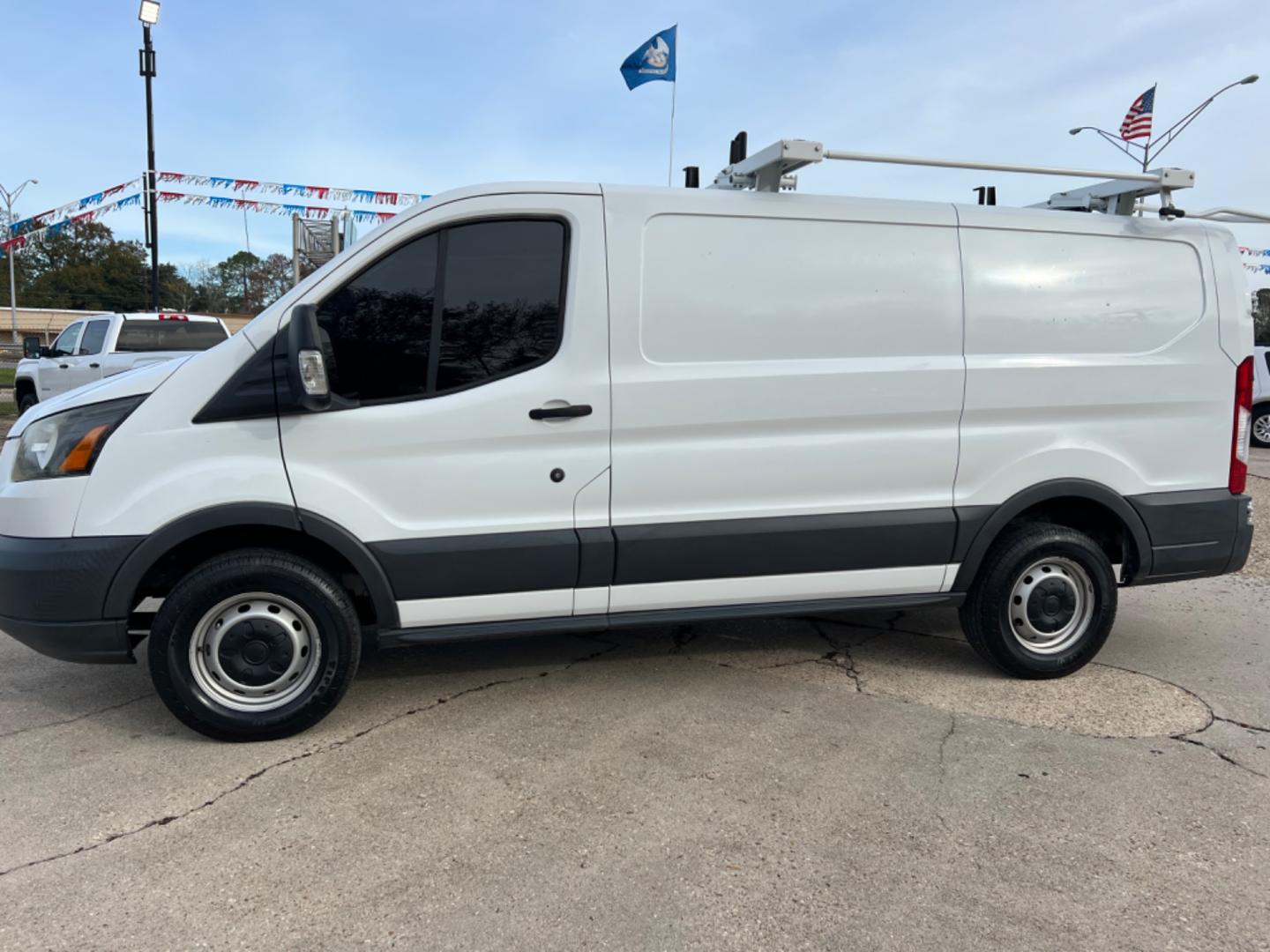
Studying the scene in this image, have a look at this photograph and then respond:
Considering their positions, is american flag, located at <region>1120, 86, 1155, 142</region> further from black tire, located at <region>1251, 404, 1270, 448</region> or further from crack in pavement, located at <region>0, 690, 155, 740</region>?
crack in pavement, located at <region>0, 690, 155, 740</region>

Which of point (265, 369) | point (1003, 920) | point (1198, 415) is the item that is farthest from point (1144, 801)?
point (265, 369)

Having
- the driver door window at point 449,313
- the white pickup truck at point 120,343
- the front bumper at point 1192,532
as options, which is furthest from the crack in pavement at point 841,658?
the white pickup truck at point 120,343

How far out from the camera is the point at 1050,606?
13.9ft

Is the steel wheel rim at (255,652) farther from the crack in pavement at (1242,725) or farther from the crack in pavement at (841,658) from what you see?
the crack in pavement at (1242,725)

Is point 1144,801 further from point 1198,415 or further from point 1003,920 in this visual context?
point 1198,415

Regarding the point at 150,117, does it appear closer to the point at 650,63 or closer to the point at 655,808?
the point at 650,63

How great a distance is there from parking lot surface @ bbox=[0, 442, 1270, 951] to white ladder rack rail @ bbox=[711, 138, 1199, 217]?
2.31 metres

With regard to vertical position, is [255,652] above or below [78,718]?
above

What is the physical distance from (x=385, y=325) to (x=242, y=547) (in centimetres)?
104

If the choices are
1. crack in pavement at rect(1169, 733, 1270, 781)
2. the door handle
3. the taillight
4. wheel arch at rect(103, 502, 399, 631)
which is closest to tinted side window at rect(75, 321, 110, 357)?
wheel arch at rect(103, 502, 399, 631)

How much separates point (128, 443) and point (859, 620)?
388cm

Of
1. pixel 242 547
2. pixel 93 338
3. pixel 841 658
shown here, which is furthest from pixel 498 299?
pixel 93 338

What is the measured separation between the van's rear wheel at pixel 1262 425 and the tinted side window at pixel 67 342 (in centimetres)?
1909

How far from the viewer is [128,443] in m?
3.30
